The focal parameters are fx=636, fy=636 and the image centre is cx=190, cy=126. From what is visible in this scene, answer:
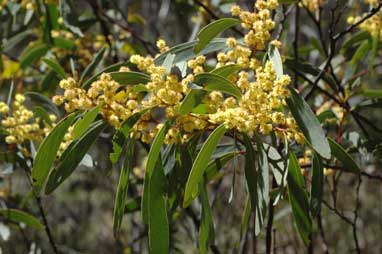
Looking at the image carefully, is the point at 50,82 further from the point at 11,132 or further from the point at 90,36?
the point at 11,132

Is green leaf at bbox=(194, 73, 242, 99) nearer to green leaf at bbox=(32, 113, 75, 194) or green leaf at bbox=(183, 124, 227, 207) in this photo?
green leaf at bbox=(183, 124, 227, 207)

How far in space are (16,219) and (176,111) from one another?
40.7 inches

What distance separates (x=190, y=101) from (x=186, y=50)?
0.31 metres

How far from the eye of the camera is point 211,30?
1635 mm

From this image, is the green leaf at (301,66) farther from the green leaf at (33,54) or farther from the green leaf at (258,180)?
the green leaf at (33,54)

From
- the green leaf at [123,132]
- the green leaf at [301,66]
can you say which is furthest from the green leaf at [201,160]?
the green leaf at [301,66]

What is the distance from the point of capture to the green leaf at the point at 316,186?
166 centimetres

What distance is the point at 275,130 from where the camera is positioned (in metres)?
1.58

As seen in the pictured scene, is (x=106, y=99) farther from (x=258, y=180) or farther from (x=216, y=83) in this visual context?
(x=258, y=180)

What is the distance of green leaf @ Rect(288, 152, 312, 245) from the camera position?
1.63 metres

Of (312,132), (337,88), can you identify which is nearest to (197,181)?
(312,132)

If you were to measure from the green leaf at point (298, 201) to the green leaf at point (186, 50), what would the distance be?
371 mm

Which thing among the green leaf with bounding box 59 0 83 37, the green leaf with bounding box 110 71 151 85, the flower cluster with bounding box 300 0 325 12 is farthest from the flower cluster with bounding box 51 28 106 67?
the green leaf with bounding box 110 71 151 85

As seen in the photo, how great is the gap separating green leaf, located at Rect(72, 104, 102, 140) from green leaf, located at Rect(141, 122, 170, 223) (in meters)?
0.16
